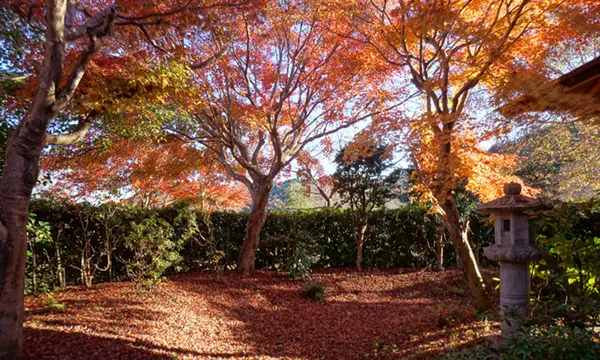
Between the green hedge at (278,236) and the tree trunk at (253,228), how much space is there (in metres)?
0.47

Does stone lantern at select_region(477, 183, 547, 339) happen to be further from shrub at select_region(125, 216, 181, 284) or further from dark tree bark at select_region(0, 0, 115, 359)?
shrub at select_region(125, 216, 181, 284)

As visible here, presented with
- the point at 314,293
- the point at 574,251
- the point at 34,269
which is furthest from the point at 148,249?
the point at 574,251

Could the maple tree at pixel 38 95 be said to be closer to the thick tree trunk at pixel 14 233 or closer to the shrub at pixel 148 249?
the thick tree trunk at pixel 14 233

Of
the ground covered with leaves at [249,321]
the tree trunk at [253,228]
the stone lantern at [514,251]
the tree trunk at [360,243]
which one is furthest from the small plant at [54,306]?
the tree trunk at [360,243]

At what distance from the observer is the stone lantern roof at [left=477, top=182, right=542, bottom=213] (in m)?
3.37

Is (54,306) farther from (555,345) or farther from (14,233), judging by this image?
(555,345)

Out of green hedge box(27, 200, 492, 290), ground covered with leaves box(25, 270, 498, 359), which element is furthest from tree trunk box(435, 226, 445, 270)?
ground covered with leaves box(25, 270, 498, 359)

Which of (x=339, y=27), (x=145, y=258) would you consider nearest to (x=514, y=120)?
(x=339, y=27)

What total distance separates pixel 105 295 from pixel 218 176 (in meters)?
6.11

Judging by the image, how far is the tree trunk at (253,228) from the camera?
25.4ft

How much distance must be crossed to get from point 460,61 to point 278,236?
18.1 feet

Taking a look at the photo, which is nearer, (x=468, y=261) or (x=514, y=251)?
(x=514, y=251)

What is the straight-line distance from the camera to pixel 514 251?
3375 millimetres

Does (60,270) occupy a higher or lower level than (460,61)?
lower
